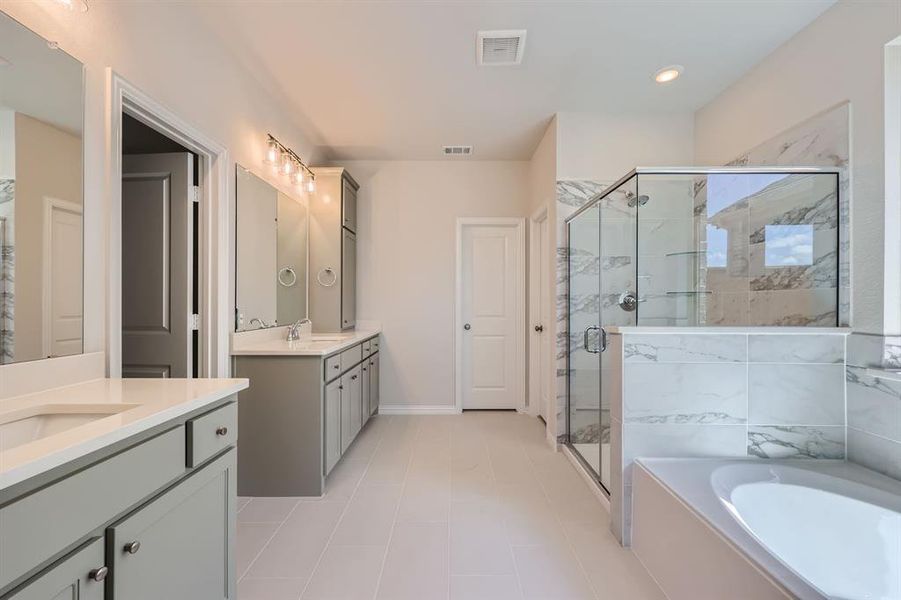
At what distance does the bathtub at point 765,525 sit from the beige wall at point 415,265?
253cm

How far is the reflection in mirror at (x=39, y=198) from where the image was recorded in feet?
3.76

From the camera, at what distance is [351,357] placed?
2.98m

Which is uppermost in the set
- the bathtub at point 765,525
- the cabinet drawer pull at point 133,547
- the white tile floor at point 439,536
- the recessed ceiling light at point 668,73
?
the recessed ceiling light at point 668,73

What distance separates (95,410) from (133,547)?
1.38ft

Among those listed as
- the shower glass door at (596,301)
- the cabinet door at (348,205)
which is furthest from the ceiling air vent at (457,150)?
the shower glass door at (596,301)

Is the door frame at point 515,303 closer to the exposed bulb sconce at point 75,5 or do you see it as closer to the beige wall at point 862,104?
the beige wall at point 862,104

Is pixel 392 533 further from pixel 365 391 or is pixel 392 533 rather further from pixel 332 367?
pixel 365 391

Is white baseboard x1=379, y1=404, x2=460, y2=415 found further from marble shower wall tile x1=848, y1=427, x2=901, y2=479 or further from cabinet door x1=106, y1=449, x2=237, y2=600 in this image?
marble shower wall tile x1=848, y1=427, x2=901, y2=479

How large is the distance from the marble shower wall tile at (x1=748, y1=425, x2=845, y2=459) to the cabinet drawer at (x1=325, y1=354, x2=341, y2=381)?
2307mm

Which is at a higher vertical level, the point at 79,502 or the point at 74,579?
the point at 79,502

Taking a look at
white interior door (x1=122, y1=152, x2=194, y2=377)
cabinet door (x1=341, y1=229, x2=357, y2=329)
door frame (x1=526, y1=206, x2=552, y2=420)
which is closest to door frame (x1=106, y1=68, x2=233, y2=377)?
white interior door (x1=122, y1=152, x2=194, y2=377)

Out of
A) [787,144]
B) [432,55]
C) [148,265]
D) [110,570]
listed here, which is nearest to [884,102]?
[787,144]

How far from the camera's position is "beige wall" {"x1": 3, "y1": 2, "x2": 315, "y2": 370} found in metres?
1.40

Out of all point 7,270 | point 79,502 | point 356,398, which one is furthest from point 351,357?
point 79,502
